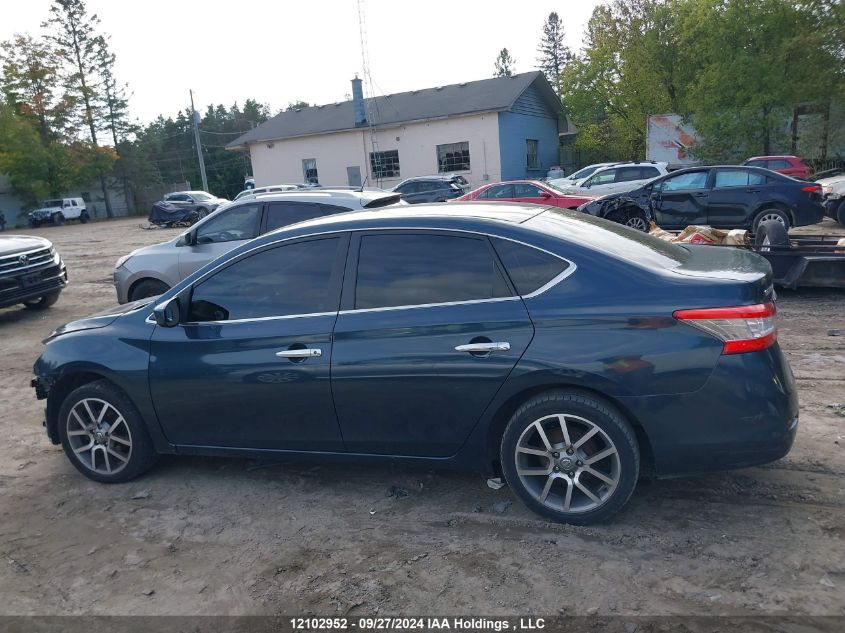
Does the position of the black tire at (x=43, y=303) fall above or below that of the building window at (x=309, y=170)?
below

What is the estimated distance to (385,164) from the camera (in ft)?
115

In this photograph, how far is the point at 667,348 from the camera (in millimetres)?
3348

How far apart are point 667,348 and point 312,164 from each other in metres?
35.7

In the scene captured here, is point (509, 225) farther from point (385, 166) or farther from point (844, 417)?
point (385, 166)

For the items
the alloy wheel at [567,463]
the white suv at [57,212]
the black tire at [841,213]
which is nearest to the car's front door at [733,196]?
the black tire at [841,213]

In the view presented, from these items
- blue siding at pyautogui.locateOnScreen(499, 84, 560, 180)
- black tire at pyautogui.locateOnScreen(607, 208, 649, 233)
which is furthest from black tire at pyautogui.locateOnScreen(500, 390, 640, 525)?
blue siding at pyautogui.locateOnScreen(499, 84, 560, 180)

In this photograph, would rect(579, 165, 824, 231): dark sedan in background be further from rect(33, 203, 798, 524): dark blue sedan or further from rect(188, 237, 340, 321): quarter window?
rect(188, 237, 340, 321): quarter window

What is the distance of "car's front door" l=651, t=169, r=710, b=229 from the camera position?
13984mm

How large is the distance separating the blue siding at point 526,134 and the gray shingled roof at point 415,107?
2.14 feet

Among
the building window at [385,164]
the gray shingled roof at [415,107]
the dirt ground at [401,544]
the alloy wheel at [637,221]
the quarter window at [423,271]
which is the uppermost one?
the gray shingled roof at [415,107]

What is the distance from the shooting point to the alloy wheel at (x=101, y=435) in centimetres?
455

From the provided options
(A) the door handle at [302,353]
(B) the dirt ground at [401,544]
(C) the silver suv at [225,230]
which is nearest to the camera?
(B) the dirt ground at [401,544]

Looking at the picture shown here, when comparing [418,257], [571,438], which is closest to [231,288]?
[418,257]

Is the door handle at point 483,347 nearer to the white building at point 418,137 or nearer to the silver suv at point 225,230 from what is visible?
the silver suv at point 225,230
